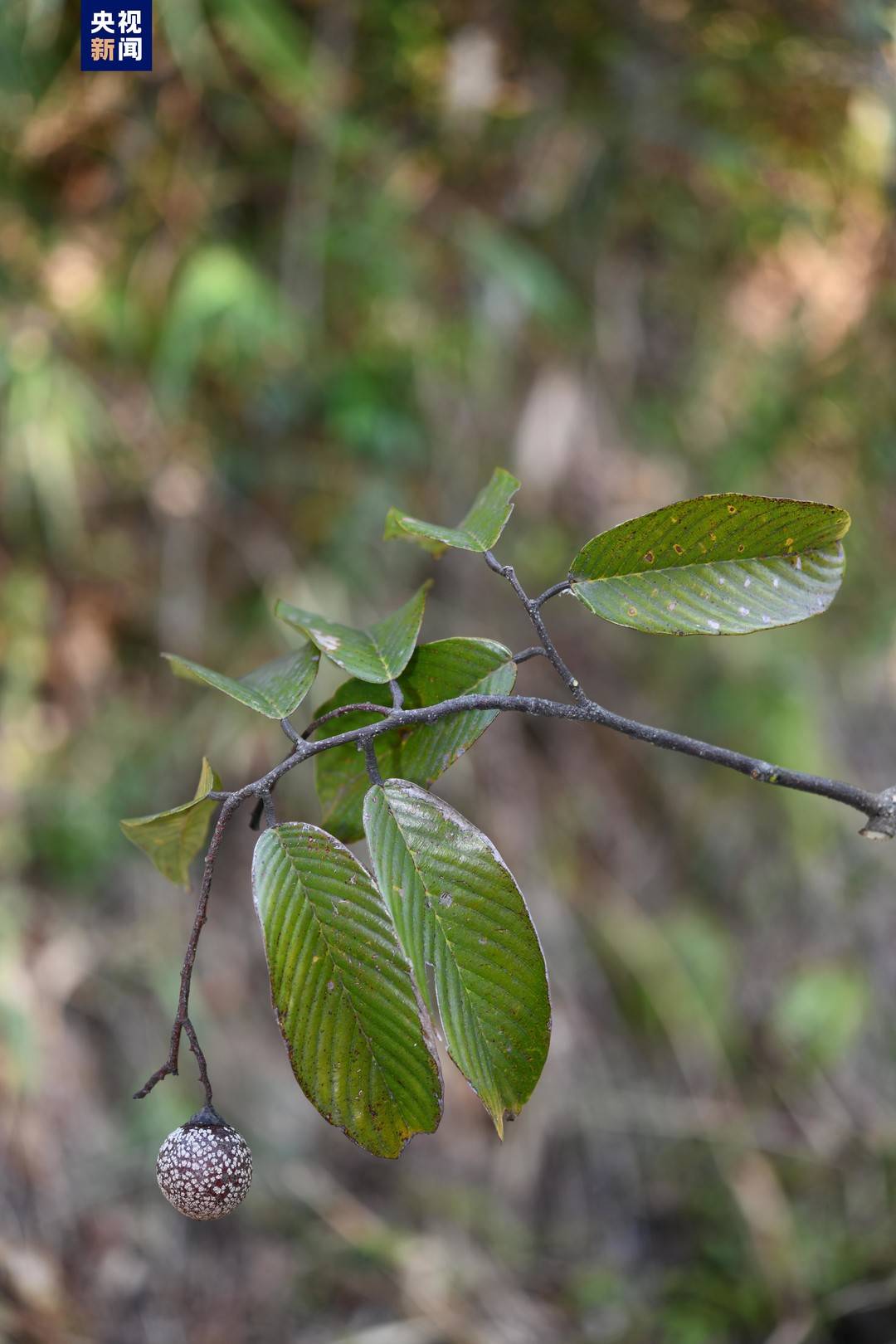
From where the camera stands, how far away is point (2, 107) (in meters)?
1.50

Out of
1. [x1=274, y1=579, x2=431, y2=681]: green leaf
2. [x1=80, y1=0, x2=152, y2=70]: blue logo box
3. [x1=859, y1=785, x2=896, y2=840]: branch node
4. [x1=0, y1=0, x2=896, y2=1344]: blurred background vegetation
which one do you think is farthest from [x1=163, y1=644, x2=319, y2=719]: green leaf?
[x1=80, y1=0, x2=152, y2=70]: blue logo box

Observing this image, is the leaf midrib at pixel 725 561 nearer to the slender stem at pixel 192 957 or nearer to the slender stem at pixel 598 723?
the slender stem at pixel 598 723

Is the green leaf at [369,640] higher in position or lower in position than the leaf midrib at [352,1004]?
higher

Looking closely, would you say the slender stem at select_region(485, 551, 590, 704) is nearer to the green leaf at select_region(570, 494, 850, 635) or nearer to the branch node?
the green leaf at select_region(570, 494, 850, 635)

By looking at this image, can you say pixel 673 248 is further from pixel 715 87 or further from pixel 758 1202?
pixel 758 1202

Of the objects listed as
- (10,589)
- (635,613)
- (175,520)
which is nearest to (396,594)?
(175,520)

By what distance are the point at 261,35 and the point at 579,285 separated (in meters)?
0.72

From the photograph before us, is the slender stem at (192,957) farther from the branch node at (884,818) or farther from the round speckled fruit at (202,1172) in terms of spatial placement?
the branch node at (884,818)

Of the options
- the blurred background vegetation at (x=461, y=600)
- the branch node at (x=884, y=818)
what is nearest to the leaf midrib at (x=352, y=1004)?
the branch node at (x=884, y=818)

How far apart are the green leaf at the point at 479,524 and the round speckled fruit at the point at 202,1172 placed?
0.27 meters

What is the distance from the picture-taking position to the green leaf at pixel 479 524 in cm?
46

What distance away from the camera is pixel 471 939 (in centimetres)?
41

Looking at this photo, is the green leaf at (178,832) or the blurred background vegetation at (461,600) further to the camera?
the blurred background vegetation at (461,600)

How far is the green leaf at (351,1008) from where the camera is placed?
40 cm
